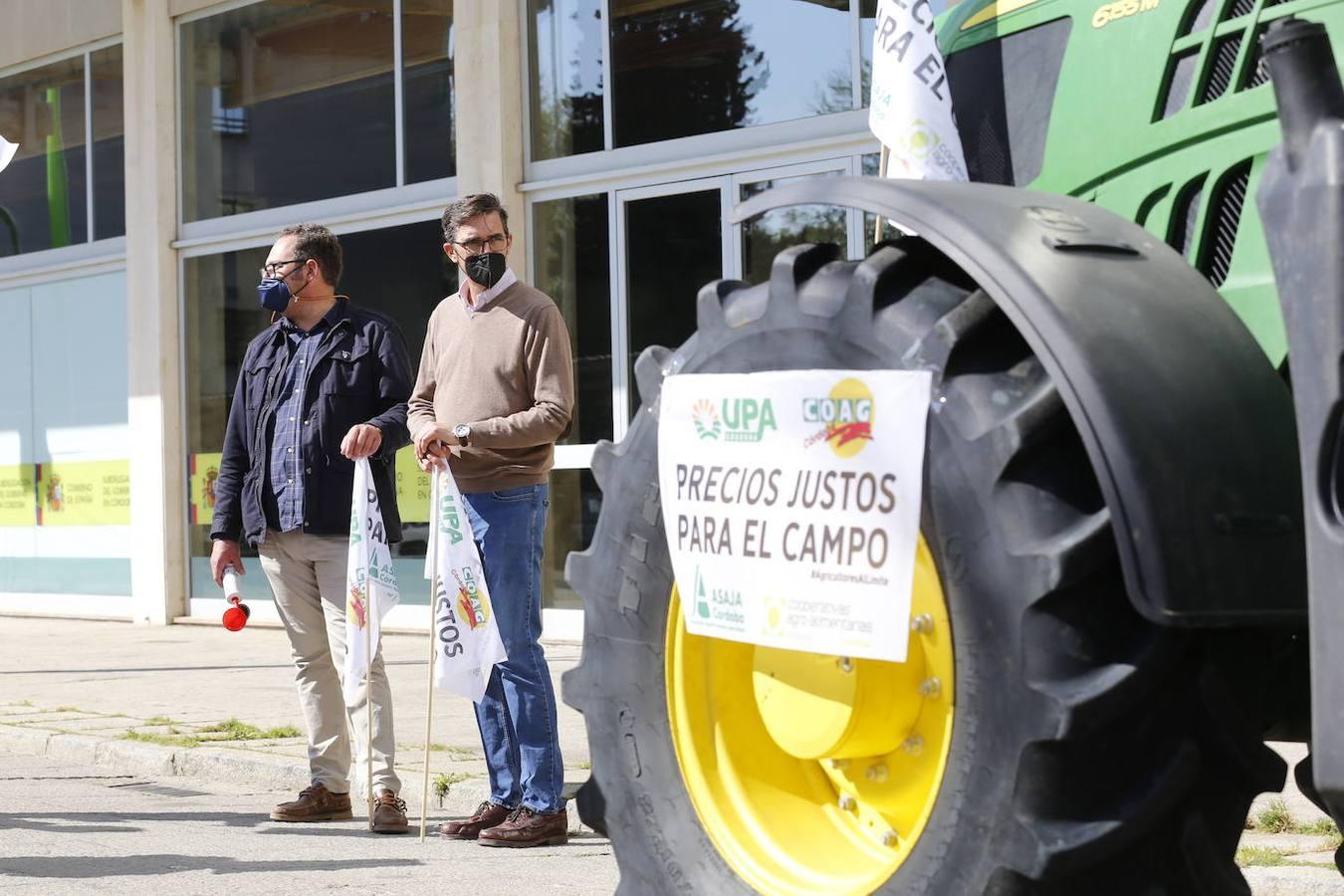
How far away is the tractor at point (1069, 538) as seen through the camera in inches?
94.1

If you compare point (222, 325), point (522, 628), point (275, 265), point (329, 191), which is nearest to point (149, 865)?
point (522, 628)

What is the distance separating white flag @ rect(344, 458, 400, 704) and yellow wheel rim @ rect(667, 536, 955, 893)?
3127mm

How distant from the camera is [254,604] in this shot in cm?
1470

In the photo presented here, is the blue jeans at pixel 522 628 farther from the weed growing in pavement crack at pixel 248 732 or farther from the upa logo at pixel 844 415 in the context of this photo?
the upa logo at pixel 844 415

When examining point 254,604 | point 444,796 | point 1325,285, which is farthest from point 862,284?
point 254,604

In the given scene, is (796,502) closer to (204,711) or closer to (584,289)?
(204,711)

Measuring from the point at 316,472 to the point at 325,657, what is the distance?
663 millimetres

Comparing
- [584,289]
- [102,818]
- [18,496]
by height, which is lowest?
[102,818]

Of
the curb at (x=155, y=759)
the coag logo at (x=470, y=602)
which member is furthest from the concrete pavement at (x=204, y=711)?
the coag logo at (x=470, y=602)

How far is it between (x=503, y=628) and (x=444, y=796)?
44.5 inches

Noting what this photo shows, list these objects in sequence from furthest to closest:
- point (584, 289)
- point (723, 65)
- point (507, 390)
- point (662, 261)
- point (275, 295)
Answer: point (584, 289) < point (662, 261) < point (723, 65) < point (275, 295) < point (507, 390)

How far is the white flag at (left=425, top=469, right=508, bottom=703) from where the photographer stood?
595 cm

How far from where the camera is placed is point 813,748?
2.97 m

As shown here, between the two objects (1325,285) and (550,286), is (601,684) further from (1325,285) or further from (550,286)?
(550,286)
